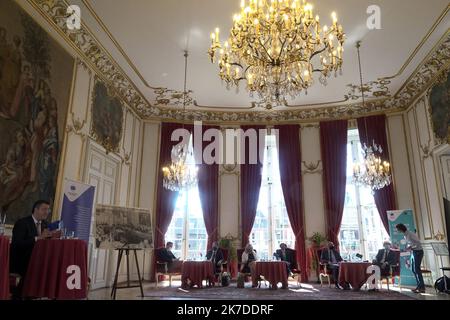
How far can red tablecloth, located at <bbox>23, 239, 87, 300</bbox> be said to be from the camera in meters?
3.89

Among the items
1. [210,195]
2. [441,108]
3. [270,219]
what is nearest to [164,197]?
[210,195]

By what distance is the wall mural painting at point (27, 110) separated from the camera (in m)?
4.73

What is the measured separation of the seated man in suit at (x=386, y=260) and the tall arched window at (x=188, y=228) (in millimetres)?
4751

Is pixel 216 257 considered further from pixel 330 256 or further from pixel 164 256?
pixel 330 256

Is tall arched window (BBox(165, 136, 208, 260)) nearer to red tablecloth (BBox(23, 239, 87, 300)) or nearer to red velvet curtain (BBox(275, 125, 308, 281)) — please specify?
red velvet curtain (BBox(275, 125, 308, 281))

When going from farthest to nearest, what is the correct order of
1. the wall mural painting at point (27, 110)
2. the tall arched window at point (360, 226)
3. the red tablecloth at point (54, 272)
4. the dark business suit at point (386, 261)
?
the tall arched window at point (360, 226)
the dark business suit at point (386, 261)
the wall mural painting at point (27, 110)
the red tablecloth at point (54, 272)

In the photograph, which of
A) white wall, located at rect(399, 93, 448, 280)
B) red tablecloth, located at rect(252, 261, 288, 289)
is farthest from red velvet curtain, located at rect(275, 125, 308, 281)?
white wall, located at rect(399, 93, 448, 280)

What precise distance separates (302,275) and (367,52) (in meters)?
6.06

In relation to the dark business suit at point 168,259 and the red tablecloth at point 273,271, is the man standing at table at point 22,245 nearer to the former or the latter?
the dark business suit at point 168,259

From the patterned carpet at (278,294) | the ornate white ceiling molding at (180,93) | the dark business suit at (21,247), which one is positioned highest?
the ornate white ceiling molding at (180,93)

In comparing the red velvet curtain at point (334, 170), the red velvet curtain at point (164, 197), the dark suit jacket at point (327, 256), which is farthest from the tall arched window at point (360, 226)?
the red velvet curtain at point (164, 197)

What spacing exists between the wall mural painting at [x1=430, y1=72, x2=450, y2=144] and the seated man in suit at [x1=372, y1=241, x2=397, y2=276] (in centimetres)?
281

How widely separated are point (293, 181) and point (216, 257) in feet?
10.8
